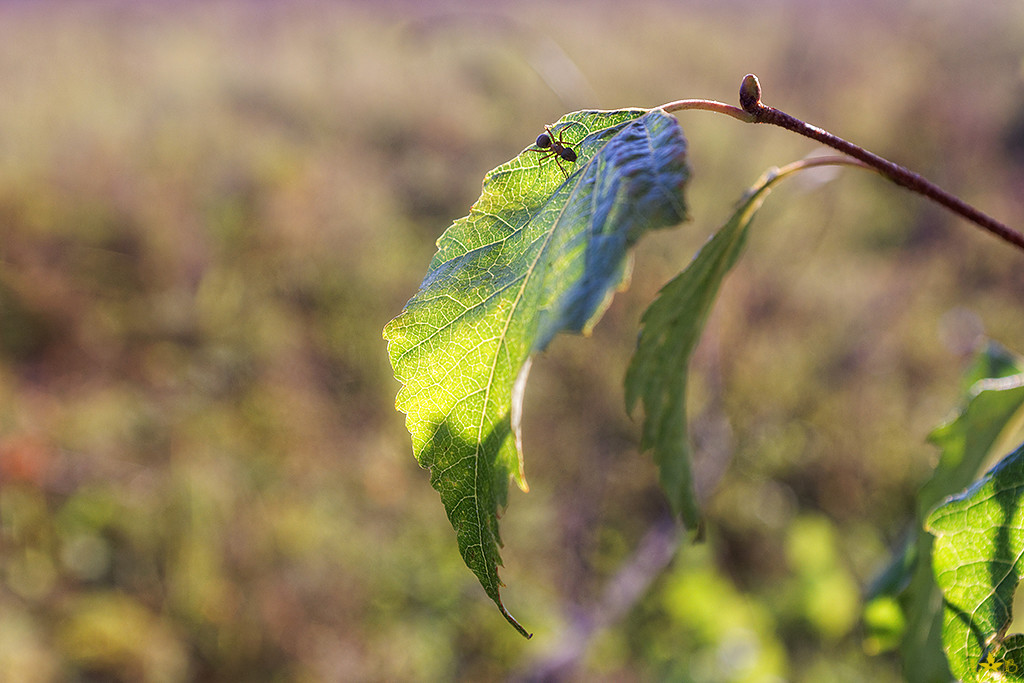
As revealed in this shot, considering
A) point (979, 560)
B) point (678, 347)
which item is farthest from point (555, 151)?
point (979, 560)

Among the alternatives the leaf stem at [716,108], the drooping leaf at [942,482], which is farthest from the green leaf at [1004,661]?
the leaf stem at [716,108]

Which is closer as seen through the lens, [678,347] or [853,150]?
[853,150]

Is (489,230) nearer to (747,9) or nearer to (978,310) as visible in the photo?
(978,310)

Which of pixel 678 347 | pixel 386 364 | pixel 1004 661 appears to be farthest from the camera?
pixel 386 364

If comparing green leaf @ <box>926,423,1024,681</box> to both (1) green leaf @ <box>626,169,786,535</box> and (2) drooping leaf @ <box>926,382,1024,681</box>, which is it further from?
(1) green leaf @ <box>626,169,786,535</box>

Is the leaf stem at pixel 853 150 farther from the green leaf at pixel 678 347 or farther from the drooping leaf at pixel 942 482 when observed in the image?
the drooping leaf at pixel 942 482

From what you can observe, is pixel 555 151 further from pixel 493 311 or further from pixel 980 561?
pixel 980 561
